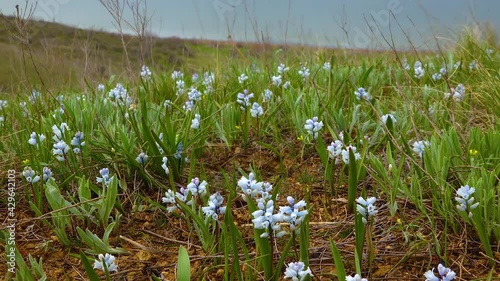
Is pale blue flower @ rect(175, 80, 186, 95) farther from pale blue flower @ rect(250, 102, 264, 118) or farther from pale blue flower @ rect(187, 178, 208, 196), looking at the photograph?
pale blue flower @ rect(187, 178, 208, 196)

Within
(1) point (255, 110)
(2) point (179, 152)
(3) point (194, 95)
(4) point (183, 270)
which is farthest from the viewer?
(3) point (194, 95)

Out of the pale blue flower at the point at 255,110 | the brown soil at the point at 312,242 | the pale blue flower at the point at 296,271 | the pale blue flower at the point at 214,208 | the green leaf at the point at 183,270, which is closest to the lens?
the pale blue flower at the point at 296,271

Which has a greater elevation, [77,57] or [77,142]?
[77,57]

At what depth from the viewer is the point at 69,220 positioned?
2457 millimetres

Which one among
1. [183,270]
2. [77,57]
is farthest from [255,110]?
[77,57]

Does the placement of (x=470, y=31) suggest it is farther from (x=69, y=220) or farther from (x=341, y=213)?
(x=69, y=220)

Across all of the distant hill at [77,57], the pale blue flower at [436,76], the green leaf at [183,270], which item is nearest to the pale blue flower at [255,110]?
the distant hill at [77,57]

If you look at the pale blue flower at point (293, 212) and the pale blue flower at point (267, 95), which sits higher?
the pale blue flower at point (267, 95)

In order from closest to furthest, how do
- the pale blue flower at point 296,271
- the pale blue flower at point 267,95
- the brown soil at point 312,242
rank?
the pale blue flower at point 296,271
the brown soil at point 312,242
the pale blue flower at point 267,95

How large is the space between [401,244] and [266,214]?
0.84 m

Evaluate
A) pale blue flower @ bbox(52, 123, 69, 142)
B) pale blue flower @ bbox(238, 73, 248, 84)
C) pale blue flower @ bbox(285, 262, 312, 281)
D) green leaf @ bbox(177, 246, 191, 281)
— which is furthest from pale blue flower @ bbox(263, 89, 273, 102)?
pale blue flower @ bbox(285, 262, 312, 281)

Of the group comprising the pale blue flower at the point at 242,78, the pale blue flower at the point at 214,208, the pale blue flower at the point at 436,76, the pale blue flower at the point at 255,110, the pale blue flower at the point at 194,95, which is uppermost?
the pale blue flower at the point at 436,76

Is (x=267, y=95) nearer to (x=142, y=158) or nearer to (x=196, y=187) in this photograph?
(x=142, y=158)

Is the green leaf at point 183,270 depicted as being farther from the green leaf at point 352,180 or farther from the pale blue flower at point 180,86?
the pale blue flower at point 180,86
